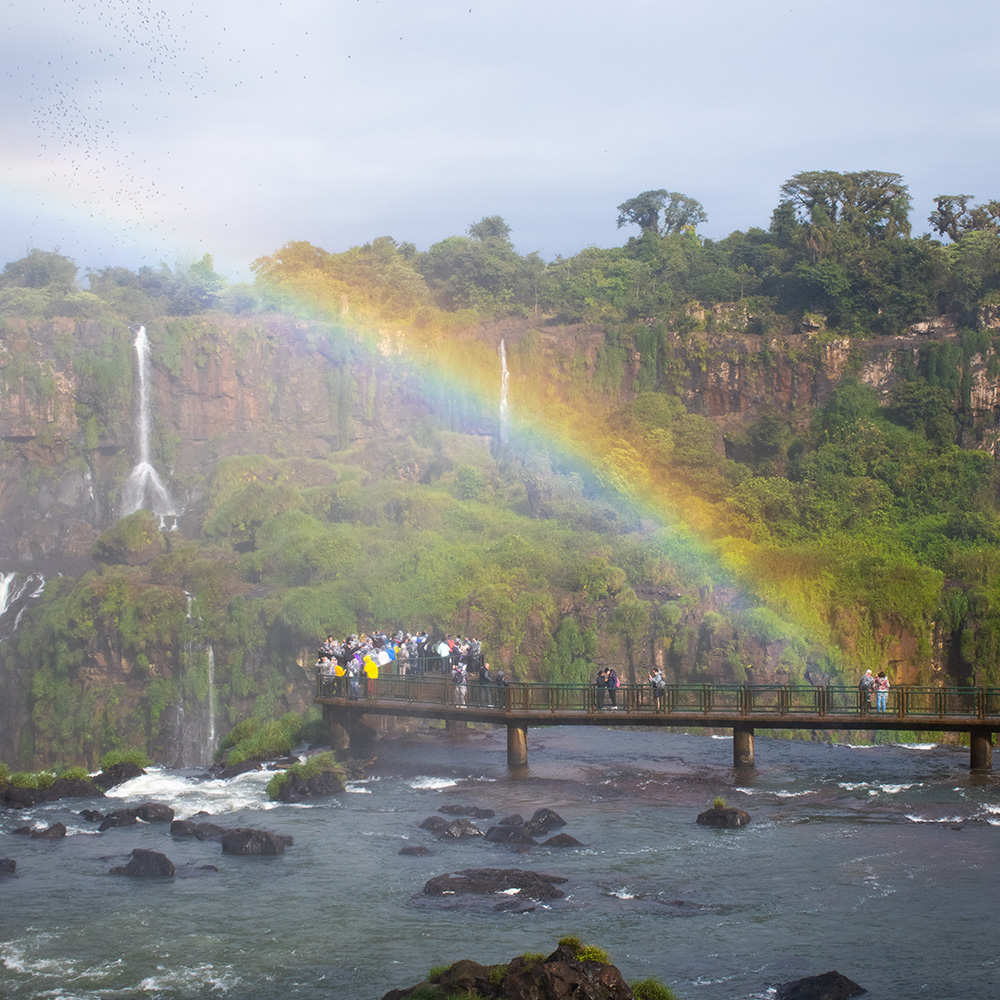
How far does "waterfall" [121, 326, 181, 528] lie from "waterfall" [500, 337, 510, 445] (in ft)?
68.3

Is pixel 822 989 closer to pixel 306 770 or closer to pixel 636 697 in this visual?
pixel 636 697

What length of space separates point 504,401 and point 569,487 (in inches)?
645

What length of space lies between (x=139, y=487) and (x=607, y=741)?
41953mm

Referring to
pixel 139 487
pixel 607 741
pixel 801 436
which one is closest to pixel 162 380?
pixel 139 487

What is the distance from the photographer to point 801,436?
71.6 meters

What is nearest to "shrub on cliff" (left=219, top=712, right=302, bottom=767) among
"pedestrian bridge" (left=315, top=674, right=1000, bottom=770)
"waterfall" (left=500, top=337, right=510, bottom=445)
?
"pedestrian bridge" (left=315, top=674, right=1000, bottom=770)

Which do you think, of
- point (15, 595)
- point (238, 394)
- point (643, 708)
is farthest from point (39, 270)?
point (643, 708)

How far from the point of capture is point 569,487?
65062 mm

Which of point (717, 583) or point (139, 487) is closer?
point (717, 583)

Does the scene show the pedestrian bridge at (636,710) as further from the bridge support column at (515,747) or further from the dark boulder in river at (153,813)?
the dark boulder in river at (153,813)

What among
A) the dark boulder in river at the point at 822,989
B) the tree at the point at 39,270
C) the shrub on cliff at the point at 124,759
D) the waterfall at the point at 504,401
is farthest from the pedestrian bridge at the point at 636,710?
the tree at the point at 39,270

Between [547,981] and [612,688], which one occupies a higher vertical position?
[547,981]

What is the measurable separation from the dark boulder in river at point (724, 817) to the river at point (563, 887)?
1.38ft

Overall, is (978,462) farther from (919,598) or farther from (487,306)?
(487,306)
